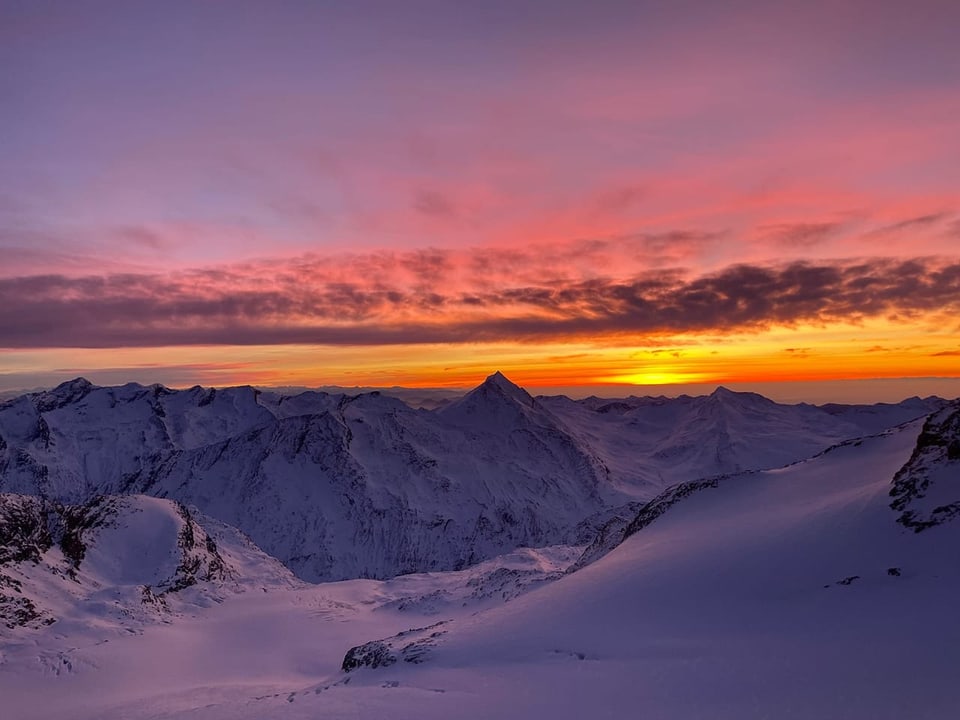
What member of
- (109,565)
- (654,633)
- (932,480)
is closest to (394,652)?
(654,633)

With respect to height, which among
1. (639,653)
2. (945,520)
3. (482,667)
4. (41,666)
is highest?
(945,520)

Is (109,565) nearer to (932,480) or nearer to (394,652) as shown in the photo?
(394,652)

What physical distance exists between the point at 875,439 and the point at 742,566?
2062cm

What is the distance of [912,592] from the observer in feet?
61.9

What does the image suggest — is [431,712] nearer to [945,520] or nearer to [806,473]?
[945,520]

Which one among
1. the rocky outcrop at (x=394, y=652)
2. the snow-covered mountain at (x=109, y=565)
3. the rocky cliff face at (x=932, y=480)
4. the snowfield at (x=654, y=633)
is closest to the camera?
the snowfield at (x=654, y=633)

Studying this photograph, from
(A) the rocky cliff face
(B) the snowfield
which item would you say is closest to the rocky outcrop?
(B) the snowfield

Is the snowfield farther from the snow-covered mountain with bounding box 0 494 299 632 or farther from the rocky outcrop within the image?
the snow-covered mountain with bounding box 0 494 299 632

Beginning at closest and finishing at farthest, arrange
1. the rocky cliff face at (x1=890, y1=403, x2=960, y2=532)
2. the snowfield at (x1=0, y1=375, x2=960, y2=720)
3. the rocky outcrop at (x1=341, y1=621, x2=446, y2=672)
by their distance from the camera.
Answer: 1. the snowfield at (x1=0, y1=375, x2=960, y2=720)
2. the rocky cliff face at (x1=890, y1=403, x2=960, y2=532)
3. the rocky outcrop at (x1=341, y1=621, x2=446, y2=672)

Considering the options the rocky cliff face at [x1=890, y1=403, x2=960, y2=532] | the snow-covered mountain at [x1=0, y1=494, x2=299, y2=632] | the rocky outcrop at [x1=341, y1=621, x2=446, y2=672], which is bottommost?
the snow-covered mountain at [x1=0, y1=494, x2=299, y2=632]

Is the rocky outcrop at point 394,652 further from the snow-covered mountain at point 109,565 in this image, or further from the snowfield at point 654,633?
the snow-covered mountain at point 109,565

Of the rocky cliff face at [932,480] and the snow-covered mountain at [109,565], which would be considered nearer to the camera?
the rocky cliff face at [932,480]

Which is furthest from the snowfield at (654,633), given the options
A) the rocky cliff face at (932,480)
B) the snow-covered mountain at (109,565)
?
the snow-covered mountain at (109,565)

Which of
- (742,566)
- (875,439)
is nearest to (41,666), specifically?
(742,566)
